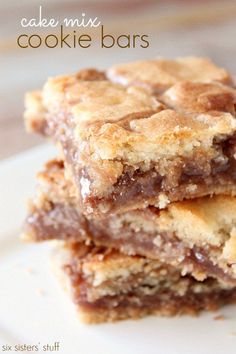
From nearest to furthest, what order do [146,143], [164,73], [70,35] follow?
[146,143]
[164,73]
[70,35]

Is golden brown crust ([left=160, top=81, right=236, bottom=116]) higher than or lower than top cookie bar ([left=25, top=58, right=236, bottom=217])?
higher

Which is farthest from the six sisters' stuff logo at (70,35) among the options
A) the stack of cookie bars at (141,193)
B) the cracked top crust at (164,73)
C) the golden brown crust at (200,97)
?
the golden brown crust at (200,97)

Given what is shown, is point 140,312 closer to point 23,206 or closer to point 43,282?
point 43,282

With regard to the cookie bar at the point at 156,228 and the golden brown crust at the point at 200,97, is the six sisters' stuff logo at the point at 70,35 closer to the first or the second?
the golden brown crust at the point at 200,97

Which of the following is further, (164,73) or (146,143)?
(164,73)

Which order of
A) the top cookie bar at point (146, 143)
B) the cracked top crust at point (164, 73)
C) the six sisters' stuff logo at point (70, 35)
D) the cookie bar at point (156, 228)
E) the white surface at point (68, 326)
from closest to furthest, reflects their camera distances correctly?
the top cookie bar at point (146, 143) → the cookie bar at point (156, 228) → the white surface at point (68, 326) → the cracked top crust at point (164, 73) → the six sisters' stuff logo at point (70, 35)

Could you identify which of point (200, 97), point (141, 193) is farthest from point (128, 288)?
point (200, 97)

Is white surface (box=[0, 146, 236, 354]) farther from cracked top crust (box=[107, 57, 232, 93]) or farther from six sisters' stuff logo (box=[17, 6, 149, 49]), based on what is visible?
six sisters' stuff logo (box=[17, 6, 149, 49])

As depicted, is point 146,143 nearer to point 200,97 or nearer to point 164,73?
point 200,97

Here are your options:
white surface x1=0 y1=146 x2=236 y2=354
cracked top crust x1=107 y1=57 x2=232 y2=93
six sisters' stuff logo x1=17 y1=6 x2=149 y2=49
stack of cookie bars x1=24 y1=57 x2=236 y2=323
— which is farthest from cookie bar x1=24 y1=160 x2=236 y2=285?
six sisters' stuff logo x1=17 y1=6 x2=149 y2=49
